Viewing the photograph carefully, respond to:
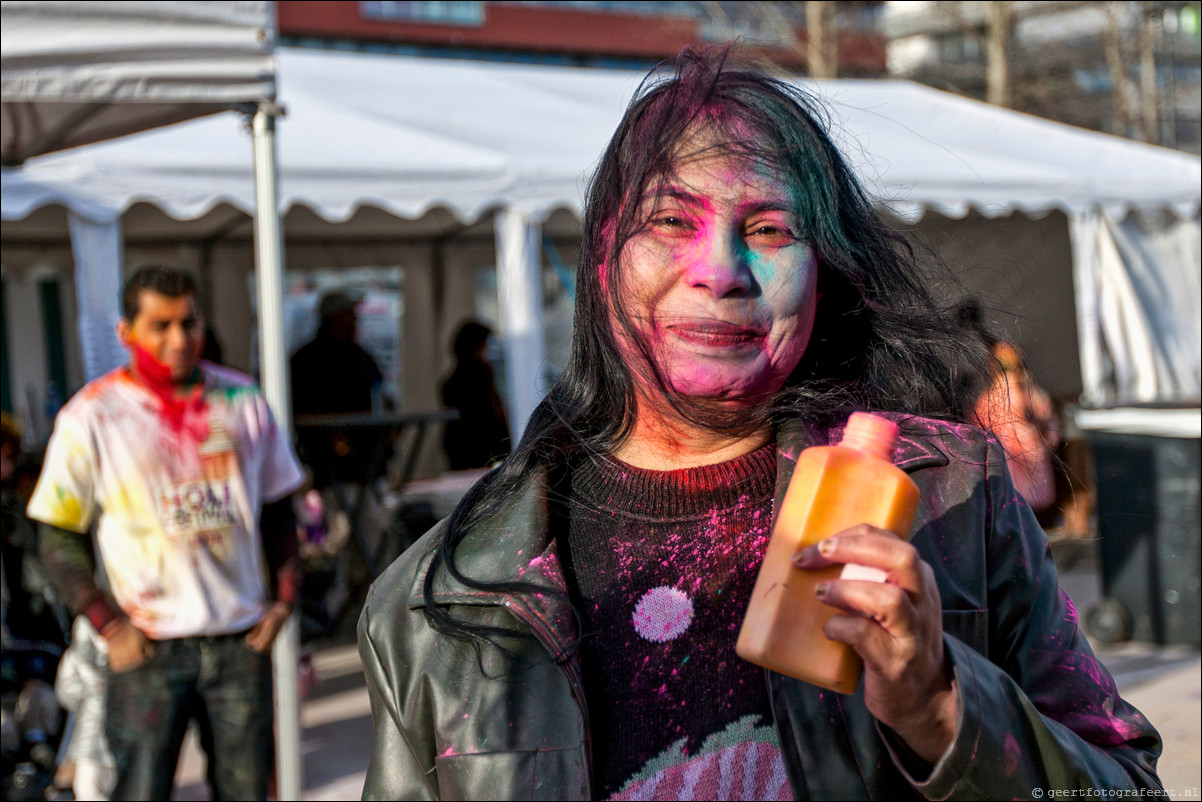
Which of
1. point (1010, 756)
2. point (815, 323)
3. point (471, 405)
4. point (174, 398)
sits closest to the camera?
point (1010, 756)

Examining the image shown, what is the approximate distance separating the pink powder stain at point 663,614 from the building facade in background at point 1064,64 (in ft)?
60.1

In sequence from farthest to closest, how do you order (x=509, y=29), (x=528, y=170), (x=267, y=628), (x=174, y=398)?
(x=509, y=29) → (x=528, y=170) → (x=174, y=398) → (x=267, y=628)

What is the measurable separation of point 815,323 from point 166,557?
8.34 ft

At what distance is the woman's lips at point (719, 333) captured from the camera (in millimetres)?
1056

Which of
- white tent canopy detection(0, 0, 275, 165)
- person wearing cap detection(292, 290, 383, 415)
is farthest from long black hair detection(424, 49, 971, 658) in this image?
person wearing cap detection(292, 290, 383, 415)

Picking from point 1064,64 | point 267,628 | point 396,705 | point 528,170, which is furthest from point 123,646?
point 1064,64

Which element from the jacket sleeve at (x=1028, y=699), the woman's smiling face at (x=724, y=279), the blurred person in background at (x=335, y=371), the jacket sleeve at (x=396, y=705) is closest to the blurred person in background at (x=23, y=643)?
the blurred person in background at (x=335, y=371)

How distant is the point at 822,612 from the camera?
2.78ft

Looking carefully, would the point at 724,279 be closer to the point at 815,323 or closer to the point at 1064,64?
the point at 815,323

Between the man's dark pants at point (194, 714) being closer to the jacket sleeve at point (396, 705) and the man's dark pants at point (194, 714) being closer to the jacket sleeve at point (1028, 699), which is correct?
the jacket sleeve at point (396, 705)

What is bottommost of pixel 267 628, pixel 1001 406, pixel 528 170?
pixel 267 628

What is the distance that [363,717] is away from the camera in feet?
16.6

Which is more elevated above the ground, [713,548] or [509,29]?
[509,29]

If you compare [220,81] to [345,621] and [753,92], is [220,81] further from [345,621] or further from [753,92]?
[345,621]
